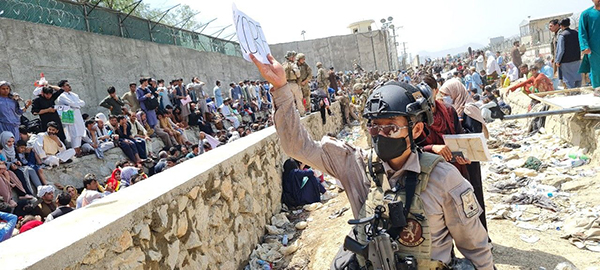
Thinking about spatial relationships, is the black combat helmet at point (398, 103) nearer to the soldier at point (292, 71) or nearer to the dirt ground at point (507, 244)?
the dirt ground at point (507, 244)

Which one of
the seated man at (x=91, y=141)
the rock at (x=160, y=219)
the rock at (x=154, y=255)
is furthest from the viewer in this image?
the seated man at (x=91, y=141)

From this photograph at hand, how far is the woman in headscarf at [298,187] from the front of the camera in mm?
6909

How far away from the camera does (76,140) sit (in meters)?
8.08

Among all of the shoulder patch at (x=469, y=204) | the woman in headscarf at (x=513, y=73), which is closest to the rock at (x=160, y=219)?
the shoulder patch at (x=469, y=204)

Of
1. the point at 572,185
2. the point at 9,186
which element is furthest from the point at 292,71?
the point at 572,185

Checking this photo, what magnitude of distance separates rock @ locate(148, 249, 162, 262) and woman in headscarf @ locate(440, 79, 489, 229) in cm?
244

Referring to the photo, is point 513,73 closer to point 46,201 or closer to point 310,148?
point 46,201

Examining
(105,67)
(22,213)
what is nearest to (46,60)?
(105,67)

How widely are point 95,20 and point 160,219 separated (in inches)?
532

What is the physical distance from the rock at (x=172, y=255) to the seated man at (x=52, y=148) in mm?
4997

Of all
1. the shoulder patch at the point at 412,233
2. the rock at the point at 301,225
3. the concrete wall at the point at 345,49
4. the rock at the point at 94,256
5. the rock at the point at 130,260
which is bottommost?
the rock at the point at 301,225

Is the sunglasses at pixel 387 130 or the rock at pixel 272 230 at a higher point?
the sunglasses at pixel 387 130

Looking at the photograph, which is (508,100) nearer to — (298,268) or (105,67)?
(298,268)

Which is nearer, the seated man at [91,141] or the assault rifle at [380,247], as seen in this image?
the assault rifle at [380,247]
